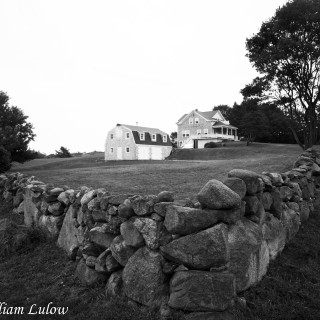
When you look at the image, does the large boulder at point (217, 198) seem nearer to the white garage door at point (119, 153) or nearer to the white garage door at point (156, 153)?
the white garage door at point (119, 153)

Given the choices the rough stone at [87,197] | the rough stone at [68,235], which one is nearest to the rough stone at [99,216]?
the rough stone at [87,197]

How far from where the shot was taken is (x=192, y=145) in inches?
2383

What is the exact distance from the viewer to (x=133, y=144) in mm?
46688

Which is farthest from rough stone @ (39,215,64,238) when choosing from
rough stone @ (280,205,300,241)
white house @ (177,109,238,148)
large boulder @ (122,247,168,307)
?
white house @ (177,109,238,148)

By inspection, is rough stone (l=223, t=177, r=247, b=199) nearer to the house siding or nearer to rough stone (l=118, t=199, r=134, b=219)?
rough stone (l=118, t=199, r=134, b=219)

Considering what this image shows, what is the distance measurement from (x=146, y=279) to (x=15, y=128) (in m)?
34.2

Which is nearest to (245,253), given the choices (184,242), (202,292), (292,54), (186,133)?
(202,292)

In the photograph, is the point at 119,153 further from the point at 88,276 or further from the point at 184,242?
the point at 184,242

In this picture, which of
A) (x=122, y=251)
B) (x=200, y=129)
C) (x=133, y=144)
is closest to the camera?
(x=122, y=251)

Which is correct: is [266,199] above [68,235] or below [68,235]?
above

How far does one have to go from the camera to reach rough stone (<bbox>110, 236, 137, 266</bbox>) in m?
4.67

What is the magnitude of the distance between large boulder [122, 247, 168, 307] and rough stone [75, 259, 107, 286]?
2.21 feet

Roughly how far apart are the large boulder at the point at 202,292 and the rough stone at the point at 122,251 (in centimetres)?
105

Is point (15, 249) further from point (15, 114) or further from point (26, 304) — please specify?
point (15, 114)
